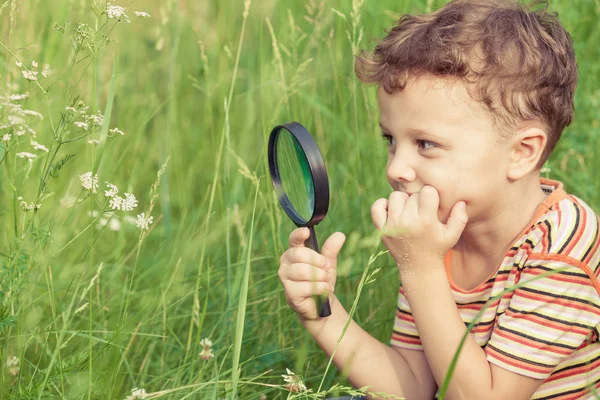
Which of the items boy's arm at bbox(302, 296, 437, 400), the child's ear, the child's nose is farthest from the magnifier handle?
A: the child's ear

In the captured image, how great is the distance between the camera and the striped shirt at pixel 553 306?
1872 mm

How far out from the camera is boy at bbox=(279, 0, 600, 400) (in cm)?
188

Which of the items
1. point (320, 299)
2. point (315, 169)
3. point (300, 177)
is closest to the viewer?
point (315, 169)

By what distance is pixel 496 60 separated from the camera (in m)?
1.95

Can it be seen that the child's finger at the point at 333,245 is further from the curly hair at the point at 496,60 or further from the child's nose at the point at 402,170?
the curly hair at the point at 496,60

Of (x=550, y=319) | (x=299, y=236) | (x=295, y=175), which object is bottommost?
(x=550, y=319)

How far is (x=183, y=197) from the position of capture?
2945 mm

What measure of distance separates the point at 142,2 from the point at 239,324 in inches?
155

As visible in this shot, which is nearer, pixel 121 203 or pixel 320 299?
pixel 121 203

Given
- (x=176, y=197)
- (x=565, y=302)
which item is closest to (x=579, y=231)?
(x=565, y=302)

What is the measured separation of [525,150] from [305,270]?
0.57 metres

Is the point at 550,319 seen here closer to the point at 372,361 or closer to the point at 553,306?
the point at 553,306

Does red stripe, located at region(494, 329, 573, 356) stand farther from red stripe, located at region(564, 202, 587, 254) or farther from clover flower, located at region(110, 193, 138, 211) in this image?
clover flower, located at region(110, 193, 138, 211)

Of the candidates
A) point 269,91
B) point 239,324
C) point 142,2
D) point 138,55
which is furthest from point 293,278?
point 142,2
